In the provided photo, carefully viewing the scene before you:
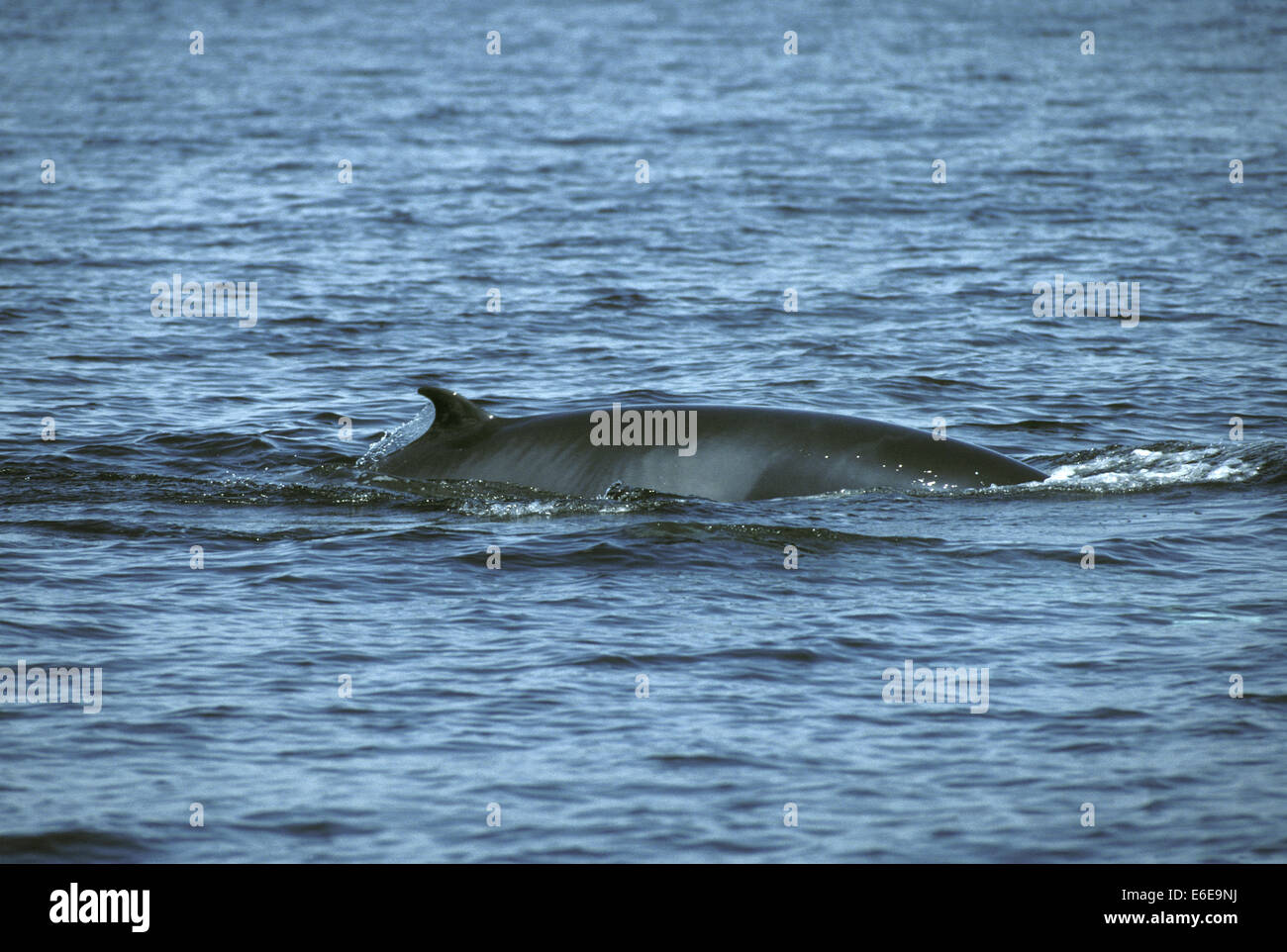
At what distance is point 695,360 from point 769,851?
1174 centimetres

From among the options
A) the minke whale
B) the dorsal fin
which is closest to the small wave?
the minke whale

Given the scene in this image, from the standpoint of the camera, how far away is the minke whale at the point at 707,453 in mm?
12617

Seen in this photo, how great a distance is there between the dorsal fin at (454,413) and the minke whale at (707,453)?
0.03 feet

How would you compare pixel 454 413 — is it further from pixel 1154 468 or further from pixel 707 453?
pixel 1154 468

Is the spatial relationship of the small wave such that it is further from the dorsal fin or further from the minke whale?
the dorsal fin

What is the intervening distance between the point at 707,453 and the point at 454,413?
1993 mm

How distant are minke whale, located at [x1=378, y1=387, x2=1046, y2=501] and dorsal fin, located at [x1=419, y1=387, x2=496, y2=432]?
0.03 feet

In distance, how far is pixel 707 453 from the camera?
12.7m

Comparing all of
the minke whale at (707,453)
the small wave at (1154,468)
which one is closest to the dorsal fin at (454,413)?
the minke whale at (707,453)

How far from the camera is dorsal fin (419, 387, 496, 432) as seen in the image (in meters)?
13.3

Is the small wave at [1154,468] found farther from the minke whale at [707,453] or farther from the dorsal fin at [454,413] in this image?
the dorsal fin at [454,413]

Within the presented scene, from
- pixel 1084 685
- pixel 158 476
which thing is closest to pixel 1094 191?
pixel 158 476

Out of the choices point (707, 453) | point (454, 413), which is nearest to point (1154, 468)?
point (707, 453)

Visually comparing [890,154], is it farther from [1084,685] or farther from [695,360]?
[1084,685]
